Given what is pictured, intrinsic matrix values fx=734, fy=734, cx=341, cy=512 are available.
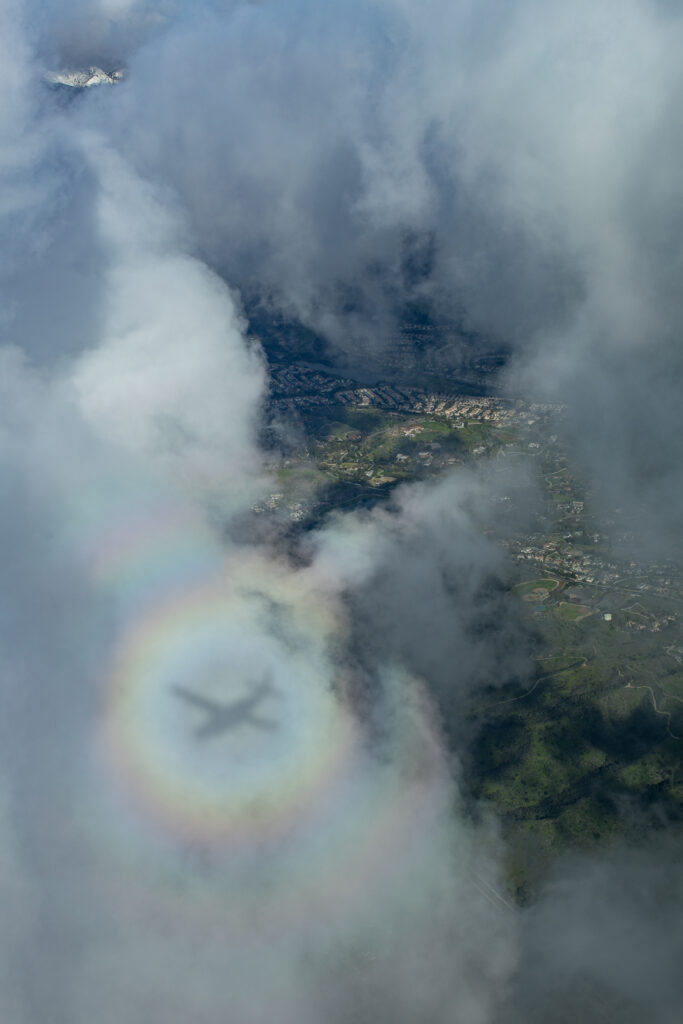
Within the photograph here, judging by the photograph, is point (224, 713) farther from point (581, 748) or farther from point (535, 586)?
point (535, 586)

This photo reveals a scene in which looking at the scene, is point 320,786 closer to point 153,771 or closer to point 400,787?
point 400,787

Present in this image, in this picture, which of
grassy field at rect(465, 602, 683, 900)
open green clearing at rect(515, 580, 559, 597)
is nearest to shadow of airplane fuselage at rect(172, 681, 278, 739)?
grassy field at rect(465, 602, 683, 900)

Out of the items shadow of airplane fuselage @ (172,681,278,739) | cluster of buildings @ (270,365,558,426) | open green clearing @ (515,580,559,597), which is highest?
cluster of buildings @ (270,365,558,426)

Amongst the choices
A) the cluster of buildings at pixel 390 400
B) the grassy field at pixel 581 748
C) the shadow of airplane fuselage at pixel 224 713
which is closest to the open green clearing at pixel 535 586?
the grassy field at pixel 581 748

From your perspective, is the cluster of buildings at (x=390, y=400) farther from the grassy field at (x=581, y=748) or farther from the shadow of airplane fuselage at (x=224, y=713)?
the shadow of airplane fuselage at (x=224, y=713)

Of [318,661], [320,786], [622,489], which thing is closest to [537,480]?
[622,489]

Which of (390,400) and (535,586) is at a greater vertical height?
(390,400)

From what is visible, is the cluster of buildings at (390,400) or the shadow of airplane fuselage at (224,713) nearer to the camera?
the shadow of airplane fuselage at (224,713)

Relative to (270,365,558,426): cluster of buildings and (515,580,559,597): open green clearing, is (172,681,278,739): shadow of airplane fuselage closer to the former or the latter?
(515,580,559,597): open green clearing

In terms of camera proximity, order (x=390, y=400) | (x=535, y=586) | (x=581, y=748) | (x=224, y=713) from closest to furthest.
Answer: (x=224, y=713) < (x=581, y=748) < (x=535, y=586) < (x=390, y=400)

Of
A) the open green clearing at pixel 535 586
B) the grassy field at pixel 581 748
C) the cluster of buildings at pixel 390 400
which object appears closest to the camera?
the grassy field at pixel 581 748

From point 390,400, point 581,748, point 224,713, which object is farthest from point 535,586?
point 390,400
